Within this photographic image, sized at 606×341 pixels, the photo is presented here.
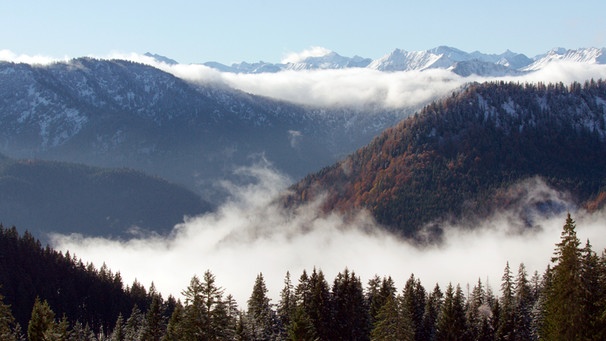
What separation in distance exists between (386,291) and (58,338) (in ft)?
153

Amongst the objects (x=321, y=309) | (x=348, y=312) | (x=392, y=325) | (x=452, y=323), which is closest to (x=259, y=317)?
(x=321, y=309)

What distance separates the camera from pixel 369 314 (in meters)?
87.7

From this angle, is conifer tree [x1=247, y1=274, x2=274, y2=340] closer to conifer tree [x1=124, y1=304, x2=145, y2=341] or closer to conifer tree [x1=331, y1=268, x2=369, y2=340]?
conifer tree [x1=331, y1=268, x2=369, y2=340]

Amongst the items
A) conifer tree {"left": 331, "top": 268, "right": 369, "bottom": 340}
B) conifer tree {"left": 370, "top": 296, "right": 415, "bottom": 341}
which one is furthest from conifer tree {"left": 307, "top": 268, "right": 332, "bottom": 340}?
conifer tree {"left": 370, "top": 296, "right": 415, "bottom": 341}

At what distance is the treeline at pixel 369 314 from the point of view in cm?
4997

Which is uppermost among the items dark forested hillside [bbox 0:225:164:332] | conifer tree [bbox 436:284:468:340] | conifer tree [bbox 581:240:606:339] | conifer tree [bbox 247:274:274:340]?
dark forested hillside [bbox 0:225:164:332]

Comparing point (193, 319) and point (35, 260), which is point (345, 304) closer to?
point (193, 319)

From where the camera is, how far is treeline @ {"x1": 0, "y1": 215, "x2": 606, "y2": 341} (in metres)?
50.0

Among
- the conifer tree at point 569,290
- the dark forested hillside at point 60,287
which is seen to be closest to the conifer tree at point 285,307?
the conifer tree at point 569,290

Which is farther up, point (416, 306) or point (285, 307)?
point (416, 306)

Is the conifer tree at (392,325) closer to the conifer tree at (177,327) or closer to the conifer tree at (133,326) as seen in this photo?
the conifer tree at (177,327)

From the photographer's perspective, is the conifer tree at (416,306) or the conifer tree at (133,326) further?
the conifer tree at (133,326)

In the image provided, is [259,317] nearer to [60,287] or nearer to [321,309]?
[321,309]

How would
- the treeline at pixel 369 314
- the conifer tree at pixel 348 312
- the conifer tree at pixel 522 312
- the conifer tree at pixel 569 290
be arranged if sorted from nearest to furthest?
the conifer tree at pixel 569 290 → the treeline at pixel 369 314 → the conifer tree at pixel 348 312 → the conifer tree at pixel 522 312
